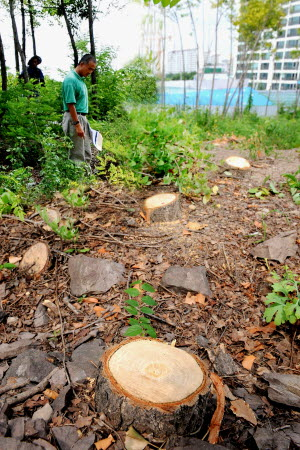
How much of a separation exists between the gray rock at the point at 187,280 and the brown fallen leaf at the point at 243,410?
3.40 ft

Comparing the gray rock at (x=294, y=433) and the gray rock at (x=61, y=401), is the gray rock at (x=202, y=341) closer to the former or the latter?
the gray rock at (x=294, y=433)

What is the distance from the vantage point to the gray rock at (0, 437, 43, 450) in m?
1.48

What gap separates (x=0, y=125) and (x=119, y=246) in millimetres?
3356

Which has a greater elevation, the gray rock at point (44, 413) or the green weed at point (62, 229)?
the green weed at point (62, 229)

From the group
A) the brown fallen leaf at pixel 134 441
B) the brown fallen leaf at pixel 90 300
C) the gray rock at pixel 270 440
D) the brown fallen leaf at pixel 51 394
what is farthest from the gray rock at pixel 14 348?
the gray rock at pixel 270 440

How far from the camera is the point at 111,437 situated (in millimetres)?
1592

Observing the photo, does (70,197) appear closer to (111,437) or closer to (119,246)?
(119,246)

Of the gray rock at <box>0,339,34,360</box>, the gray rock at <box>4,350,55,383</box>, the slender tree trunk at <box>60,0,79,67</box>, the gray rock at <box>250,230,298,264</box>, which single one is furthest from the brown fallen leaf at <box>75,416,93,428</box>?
the slender tree trunk at <box>60,0,79,67</box>

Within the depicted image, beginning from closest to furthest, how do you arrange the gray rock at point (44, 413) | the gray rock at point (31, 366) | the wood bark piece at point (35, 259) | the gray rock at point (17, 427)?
1. the gray rock at point (17, 427)
2. the gray rock at point (44, 413)
3. the gray rock at point (31, 366)
4. the wood bark piece at point (35, 259)

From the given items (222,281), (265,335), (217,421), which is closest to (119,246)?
(222,281)

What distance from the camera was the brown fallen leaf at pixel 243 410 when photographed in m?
1.79

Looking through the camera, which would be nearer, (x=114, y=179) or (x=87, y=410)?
(x=87, y=410)

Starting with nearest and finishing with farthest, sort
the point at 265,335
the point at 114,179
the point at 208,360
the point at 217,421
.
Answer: the point at 217,421 → the point at 208,360 → the point at 265,335 → the point at 114,179

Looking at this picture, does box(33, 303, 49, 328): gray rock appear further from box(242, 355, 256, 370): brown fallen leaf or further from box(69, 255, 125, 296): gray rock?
box(242, 355, 256, 370): brown fallen leaf
